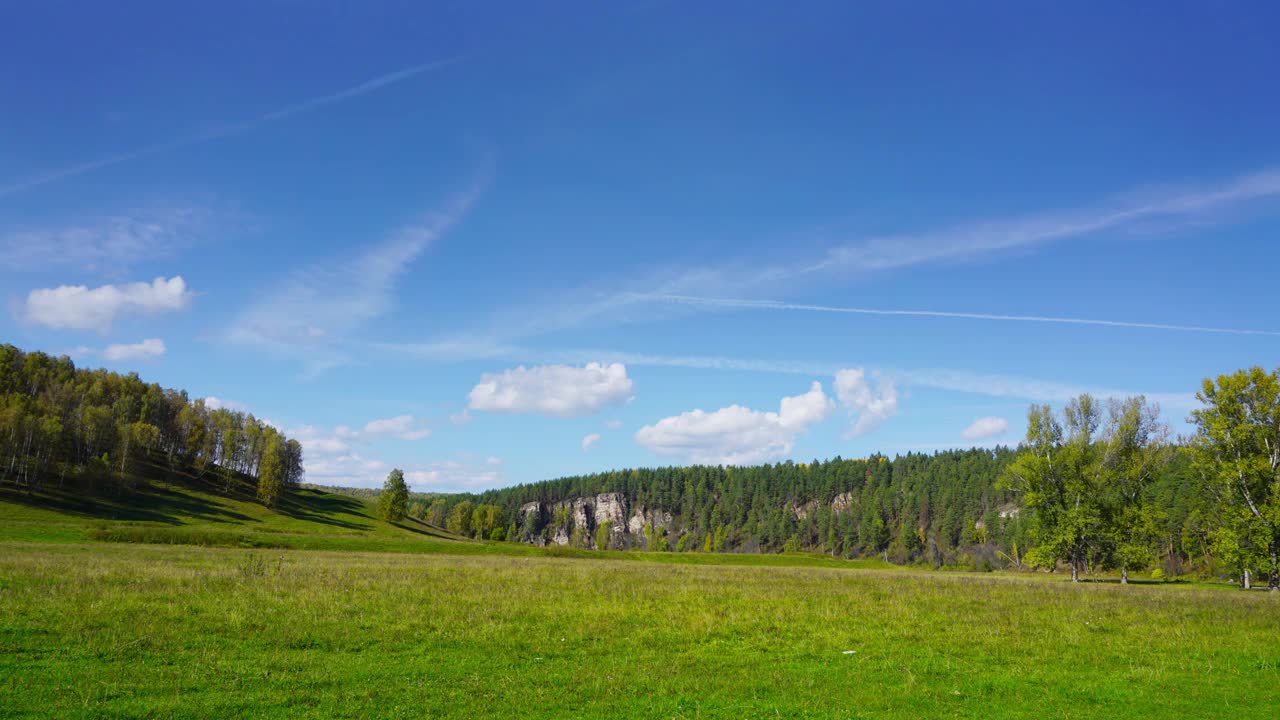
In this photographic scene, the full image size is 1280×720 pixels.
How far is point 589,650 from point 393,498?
13683 centimetres

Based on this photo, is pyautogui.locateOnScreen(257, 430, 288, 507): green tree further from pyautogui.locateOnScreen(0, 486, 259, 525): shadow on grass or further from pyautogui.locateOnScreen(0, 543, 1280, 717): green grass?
pyautogui.locateOnScreen(0, 543, 1280, 717): green grass

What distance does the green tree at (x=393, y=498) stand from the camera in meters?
144

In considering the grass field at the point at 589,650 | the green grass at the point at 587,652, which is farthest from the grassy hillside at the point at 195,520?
the green grass at the point at 587,652

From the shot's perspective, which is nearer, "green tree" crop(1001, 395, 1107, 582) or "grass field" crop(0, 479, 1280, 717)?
"grass field" crop(0, 479, 1280, 717)

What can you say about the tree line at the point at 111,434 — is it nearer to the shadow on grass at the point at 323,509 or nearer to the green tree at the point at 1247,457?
the shadow on grass at the point at 323,509

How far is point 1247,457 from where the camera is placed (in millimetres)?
47188

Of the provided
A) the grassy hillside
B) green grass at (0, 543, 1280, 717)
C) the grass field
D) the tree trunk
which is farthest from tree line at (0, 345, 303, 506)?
the tree trunk

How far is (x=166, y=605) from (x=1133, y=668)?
94.7 ft

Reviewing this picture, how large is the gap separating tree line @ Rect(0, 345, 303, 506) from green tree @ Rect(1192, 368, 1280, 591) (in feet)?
458

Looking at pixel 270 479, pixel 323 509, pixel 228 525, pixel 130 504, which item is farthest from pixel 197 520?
pixel 323 509

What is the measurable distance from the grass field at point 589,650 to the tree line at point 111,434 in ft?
311

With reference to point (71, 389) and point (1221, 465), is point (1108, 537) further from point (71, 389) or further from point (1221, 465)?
point (71, 389)

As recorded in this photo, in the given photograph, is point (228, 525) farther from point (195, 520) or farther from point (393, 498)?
point (393, 498)

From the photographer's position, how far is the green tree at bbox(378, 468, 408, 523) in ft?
474
